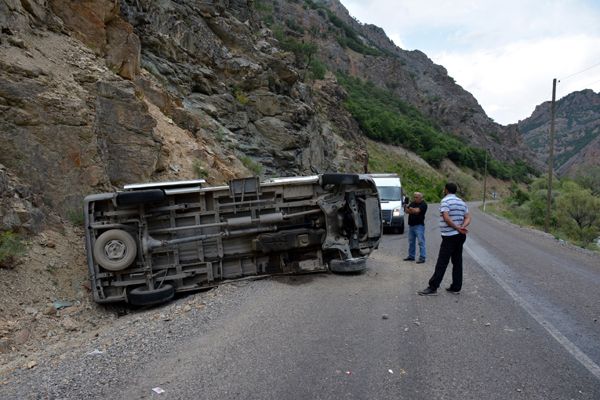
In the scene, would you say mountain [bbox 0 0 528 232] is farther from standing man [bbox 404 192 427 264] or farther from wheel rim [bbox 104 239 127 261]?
standing man [bbox 404 192 427 264]

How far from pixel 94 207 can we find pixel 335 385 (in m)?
5.06

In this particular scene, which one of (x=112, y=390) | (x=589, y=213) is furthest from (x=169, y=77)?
(x=589, y=213)

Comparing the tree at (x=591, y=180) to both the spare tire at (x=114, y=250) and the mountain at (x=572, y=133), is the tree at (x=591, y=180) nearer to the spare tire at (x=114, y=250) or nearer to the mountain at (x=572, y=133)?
the spare tire at (x=114, y=250)

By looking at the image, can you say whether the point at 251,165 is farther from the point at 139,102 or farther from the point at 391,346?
the point at 391,346

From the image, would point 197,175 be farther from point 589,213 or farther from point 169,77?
point 589,213

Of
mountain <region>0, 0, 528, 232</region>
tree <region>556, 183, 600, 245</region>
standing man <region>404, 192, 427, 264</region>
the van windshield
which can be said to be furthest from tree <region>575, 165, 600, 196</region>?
standing man <region>404, 192, 427, 264</region>

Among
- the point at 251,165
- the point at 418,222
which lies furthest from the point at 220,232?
the point at 251,165

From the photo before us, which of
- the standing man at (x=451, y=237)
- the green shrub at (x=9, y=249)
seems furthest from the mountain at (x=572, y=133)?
the green shrub at (x=9, y=249)

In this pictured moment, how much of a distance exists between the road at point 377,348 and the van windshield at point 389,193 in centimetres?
955

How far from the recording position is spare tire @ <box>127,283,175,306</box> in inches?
268

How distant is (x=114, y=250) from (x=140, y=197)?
931 mm

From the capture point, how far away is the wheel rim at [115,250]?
6.89 meters

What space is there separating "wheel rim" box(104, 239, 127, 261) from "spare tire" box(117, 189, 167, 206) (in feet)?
2.02

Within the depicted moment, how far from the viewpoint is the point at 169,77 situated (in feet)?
60.8
